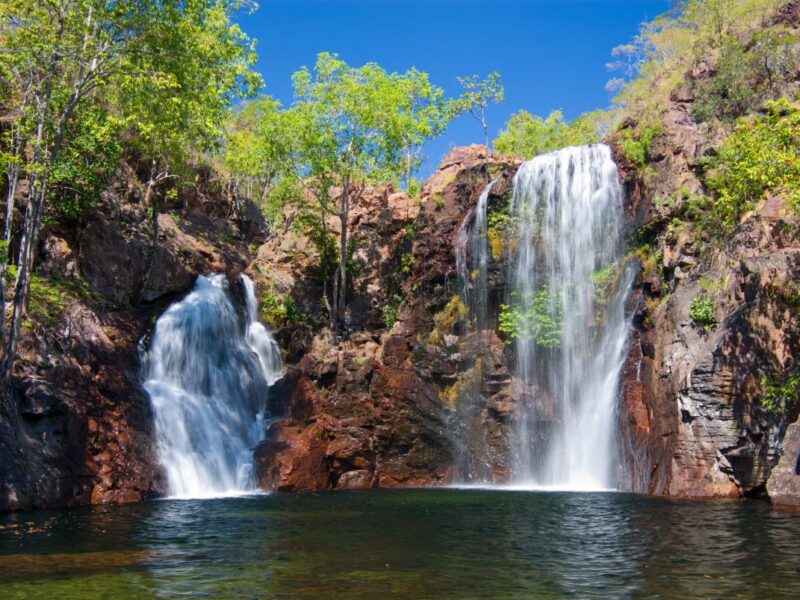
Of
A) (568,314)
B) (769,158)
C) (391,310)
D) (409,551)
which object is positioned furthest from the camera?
(391,310)

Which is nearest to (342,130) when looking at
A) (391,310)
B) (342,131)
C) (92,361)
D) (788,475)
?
(342,131)

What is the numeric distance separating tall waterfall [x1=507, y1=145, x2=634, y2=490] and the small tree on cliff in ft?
22.3

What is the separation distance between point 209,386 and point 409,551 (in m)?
16.7

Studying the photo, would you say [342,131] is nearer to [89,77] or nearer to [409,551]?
[89,77]

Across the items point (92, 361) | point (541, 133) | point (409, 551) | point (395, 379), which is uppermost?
point (541, 133)

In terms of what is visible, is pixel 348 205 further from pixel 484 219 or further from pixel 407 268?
pixel 484 219

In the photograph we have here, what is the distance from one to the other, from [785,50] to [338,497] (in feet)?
77.4

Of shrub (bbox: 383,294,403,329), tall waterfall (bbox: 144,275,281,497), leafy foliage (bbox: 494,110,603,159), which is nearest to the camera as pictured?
tall waterfall (bbox: 144,275,281,497)

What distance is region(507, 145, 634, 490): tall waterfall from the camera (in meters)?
26.0

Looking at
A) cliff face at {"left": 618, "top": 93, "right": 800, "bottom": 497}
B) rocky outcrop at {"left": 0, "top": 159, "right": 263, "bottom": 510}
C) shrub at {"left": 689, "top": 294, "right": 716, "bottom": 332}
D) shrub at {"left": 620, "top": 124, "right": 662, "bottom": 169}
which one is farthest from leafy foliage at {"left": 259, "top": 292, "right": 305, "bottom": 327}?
shrub at {"left": 689, "top": 294, "right": 716, "bottom": 332}

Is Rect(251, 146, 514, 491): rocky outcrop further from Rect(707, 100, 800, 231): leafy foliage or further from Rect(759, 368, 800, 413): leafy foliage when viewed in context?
Rect(707, 100, 800, 231): leafy foliage

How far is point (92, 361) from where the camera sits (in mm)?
23547

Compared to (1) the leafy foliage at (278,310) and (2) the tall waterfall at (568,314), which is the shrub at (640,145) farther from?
(1) the leafy foliage at (278,310)

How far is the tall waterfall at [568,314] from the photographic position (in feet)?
85.3
